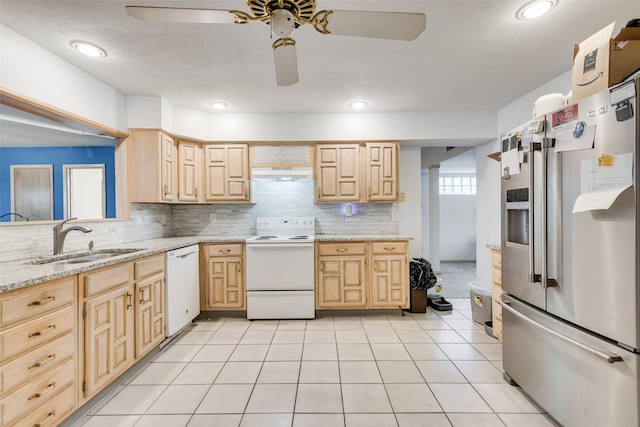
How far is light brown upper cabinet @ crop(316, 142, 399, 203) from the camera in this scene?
3.68 m

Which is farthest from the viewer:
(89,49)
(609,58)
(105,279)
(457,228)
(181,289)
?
(457,228)

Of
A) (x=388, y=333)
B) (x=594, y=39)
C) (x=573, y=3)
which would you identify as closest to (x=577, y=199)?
(x=594, y=39)

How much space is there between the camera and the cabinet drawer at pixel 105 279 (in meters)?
1.79

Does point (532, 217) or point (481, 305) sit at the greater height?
point (532, 217)

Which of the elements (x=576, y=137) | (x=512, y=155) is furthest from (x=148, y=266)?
(x=576, y=137)

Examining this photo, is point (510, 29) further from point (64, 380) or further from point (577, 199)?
point (64, 380)

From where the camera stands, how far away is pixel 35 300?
147 cm

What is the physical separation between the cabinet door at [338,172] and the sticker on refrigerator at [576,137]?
225cm

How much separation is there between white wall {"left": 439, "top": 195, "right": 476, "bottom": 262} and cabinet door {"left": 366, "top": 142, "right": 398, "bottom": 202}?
4.52m

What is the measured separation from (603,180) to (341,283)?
8.30 feet

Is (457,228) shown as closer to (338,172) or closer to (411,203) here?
(411,203)

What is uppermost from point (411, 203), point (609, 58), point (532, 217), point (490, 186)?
point (609, 58)

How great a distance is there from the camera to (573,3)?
1750 millimetres

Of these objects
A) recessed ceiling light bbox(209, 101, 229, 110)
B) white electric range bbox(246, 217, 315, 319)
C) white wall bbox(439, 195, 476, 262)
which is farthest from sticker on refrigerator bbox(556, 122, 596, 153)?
white wall bbox(439, 195, 476, 262)
